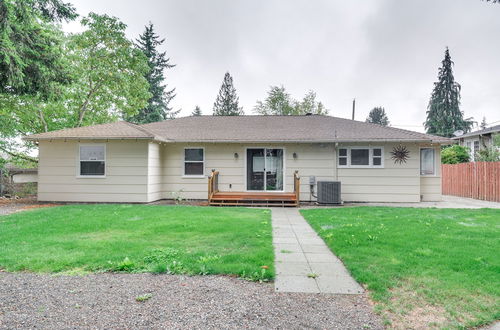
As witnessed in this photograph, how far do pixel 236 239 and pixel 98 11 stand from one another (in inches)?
583

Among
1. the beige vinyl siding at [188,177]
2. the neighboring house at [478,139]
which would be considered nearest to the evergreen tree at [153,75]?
the beige vinyl siding at [188,177]

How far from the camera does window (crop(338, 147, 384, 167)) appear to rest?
37.5ft

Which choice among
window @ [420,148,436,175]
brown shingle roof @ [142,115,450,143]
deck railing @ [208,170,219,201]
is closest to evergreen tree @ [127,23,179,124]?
brown shingle roof @ [142,115,450,143]

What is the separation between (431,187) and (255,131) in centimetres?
750

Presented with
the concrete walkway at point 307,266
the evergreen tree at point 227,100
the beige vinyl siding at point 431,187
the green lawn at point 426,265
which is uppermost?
the evergreen tree at point 227,100

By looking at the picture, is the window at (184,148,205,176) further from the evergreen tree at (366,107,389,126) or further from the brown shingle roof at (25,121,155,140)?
the evergreen tree at (366,107,389,126)

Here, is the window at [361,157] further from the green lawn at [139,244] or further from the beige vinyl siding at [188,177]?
the green lawn at [139,244]

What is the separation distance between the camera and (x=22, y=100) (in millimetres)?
13773

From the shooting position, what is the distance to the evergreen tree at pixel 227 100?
41906 mm

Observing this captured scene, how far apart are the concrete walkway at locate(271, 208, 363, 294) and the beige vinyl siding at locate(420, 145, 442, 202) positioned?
26.3ft

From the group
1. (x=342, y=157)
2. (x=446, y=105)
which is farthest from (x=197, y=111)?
(x=342, y=157)

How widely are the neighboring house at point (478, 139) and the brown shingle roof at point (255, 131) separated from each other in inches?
437

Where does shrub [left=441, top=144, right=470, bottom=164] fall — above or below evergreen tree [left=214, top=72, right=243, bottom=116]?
below

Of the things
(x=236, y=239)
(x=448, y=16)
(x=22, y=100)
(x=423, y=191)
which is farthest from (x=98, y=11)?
(x=423, y=191)
